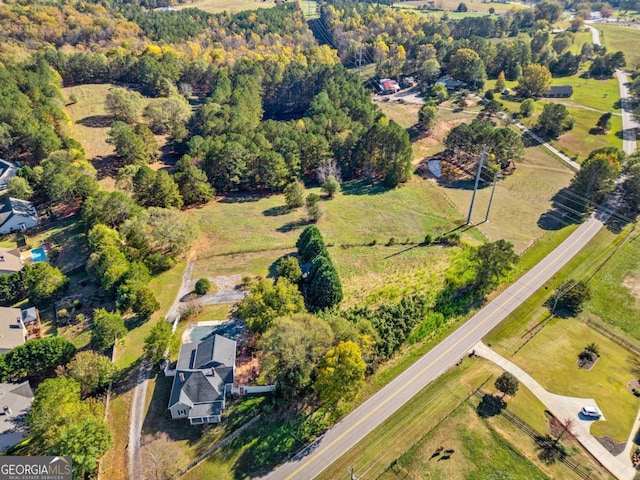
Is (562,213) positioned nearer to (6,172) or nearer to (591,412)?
(591,412)

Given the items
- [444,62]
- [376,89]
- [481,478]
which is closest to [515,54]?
[444,62]

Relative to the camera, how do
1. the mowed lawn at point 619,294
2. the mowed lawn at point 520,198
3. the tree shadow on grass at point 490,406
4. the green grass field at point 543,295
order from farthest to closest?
the mowed lawn at point 520,198 → the mowed lawn at point 619,294 → the green grass field at point 543,295 → the tree shadow on grass at point 490,406

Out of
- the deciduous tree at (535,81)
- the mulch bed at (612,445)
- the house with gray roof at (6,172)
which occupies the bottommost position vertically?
the mulch bed at (612,445)

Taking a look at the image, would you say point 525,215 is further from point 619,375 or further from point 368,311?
point 368,311

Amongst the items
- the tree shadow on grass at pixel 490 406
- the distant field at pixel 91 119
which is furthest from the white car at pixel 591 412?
the distant field at pixel 91 119

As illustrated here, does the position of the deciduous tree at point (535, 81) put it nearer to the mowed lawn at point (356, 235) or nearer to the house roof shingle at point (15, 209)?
the mowed lawn at point (356, 235)

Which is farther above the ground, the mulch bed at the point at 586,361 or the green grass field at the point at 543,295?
the green grass field at the point at 543,295
